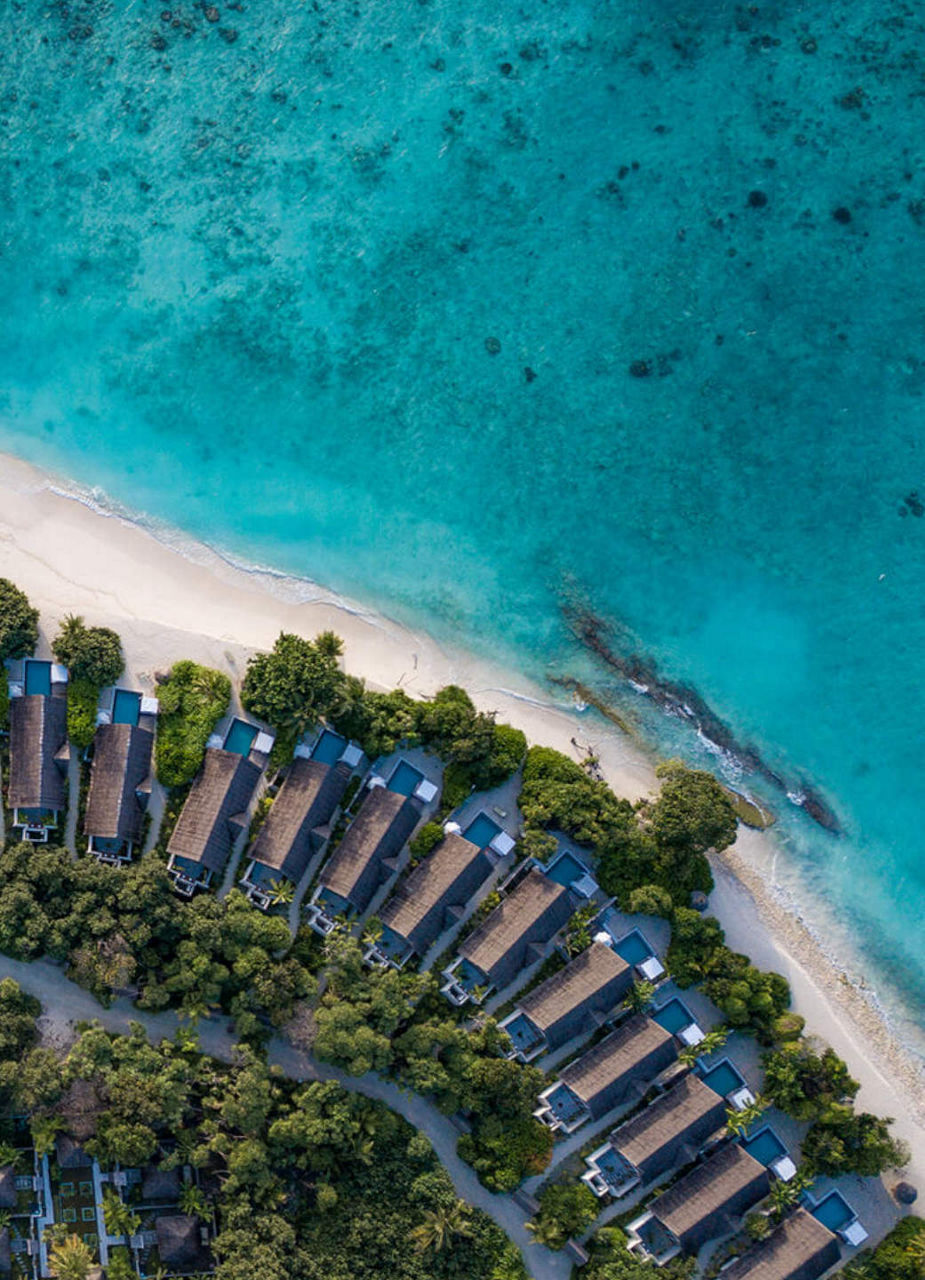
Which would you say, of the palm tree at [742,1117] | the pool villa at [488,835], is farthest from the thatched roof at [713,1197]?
the pool villa at [488,835]

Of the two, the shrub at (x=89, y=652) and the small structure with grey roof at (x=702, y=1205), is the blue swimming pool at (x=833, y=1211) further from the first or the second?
the shrub at (x=89, y=652)

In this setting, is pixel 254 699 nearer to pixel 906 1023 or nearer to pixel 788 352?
pixel 788 352

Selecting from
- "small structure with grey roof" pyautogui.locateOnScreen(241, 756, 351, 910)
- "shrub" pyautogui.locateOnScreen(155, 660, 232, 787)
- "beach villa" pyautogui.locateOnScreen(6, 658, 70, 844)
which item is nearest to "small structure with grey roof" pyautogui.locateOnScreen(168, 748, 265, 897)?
"shrub" pyautogui.locateOnScreen(155, 660, 232, 787)

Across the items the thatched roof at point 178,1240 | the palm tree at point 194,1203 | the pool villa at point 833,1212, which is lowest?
the thatched roof at point 178,1240

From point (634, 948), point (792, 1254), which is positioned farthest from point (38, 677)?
point (792, 1254)

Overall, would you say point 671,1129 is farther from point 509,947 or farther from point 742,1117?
point 509,947

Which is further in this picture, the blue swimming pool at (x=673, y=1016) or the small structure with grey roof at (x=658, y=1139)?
the blue swimming pool at (x=673, y=1016)

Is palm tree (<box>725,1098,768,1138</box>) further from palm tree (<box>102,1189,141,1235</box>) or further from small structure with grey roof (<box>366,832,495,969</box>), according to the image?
palm tree (<box>102,1189,141,1235</box>)
